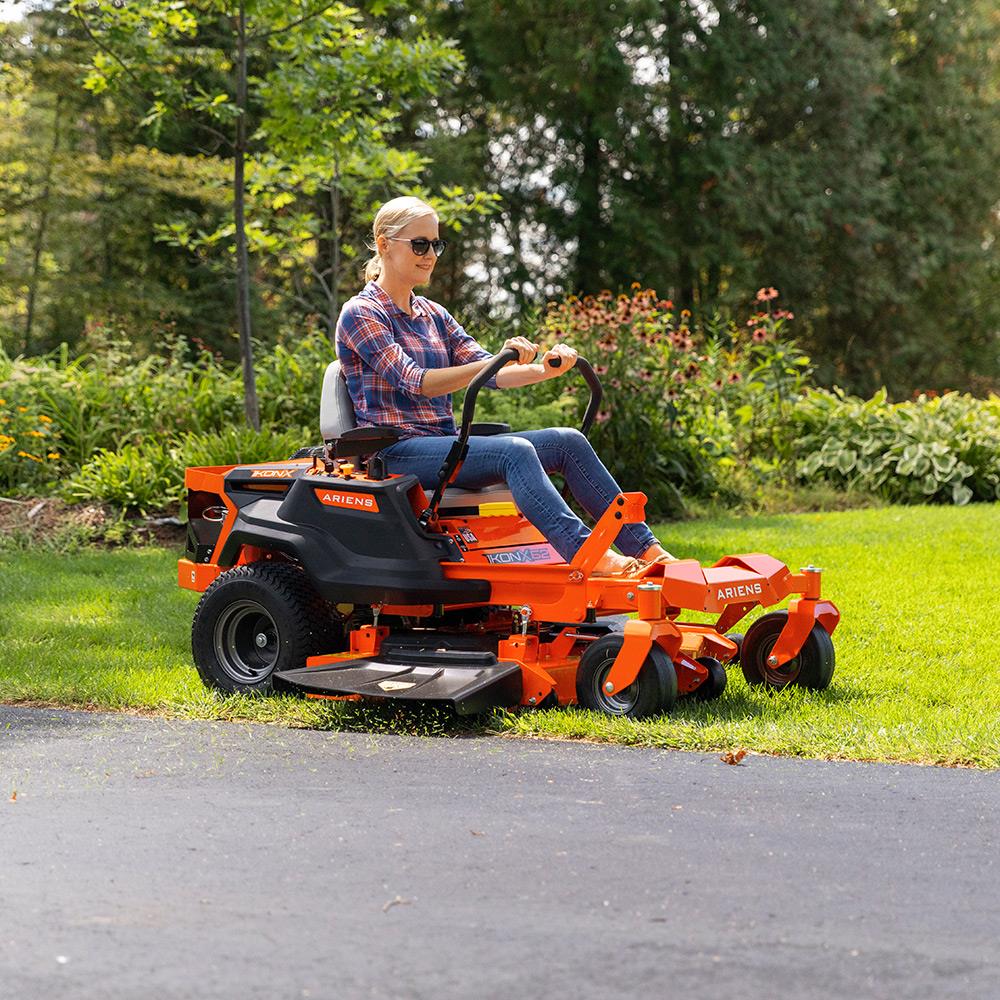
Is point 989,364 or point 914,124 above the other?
point 914,124

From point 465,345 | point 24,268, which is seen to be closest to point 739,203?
point 24,268

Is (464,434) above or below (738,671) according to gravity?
above

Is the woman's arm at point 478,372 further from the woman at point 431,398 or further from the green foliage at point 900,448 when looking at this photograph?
the green foliage at point 900,448

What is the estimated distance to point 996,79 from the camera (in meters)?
28.5

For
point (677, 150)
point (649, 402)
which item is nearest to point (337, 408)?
point (649, 402)

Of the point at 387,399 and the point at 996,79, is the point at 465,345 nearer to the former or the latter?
the point at 387,399

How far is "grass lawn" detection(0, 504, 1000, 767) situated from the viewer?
15.9 feet

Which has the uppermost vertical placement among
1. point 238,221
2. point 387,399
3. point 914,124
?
point 914,124

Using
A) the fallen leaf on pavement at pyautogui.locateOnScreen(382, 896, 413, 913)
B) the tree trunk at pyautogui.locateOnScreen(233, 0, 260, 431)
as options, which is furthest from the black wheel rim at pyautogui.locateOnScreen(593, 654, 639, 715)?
the tree trunk at pyautogui.locateOnScreen(233, 0, 260, 431)

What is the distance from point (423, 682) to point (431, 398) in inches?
47.3

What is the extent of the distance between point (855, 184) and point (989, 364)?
5735 mm

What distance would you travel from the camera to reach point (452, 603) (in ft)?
17.8

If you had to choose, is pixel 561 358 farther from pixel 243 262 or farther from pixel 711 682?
pixel 243 262

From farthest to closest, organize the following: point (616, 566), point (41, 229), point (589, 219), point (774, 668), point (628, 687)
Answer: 1. point (589, 219)
2. point (41, 229)
3. point (774, 668)
4. point (616, 566)
5. point (628, 687)
